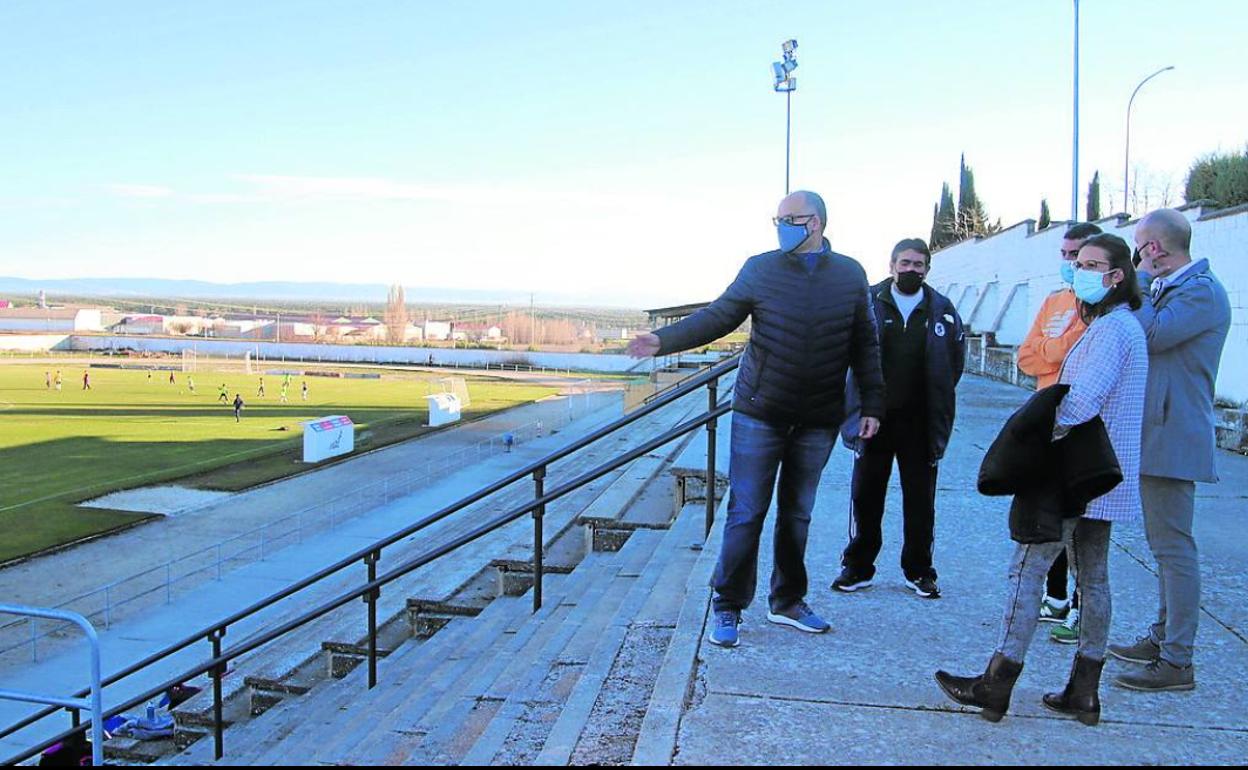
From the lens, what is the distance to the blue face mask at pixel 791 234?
140 inches

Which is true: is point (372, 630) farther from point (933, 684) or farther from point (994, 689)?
point (994, 689)

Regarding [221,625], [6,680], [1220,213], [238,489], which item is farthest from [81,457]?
[1220,213]

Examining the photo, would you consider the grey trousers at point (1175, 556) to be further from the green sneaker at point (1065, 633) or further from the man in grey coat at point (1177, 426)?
the green sneaker at point (1065, 633)

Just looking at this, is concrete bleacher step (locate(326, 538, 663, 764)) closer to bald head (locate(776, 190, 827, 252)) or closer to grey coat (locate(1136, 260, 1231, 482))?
bald head (locate(776, 190, 827, 252))

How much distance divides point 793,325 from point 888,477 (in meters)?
1.20

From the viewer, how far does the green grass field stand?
21.5 metres

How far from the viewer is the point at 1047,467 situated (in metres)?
2.92

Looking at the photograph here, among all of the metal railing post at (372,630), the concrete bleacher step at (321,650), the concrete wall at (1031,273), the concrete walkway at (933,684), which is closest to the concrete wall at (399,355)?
the concrete wall at (1031,273)

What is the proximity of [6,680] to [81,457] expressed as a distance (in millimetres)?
21044

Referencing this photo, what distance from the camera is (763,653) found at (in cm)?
357

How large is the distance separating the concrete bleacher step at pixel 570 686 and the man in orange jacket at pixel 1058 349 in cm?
163

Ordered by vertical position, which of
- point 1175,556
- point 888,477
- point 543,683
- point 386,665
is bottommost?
point 386,665

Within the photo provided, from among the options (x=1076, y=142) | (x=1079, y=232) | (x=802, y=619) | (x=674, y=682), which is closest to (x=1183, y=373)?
(x=1079, y=232)

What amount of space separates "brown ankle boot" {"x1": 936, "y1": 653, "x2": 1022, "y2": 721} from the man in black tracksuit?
50.9 inches
